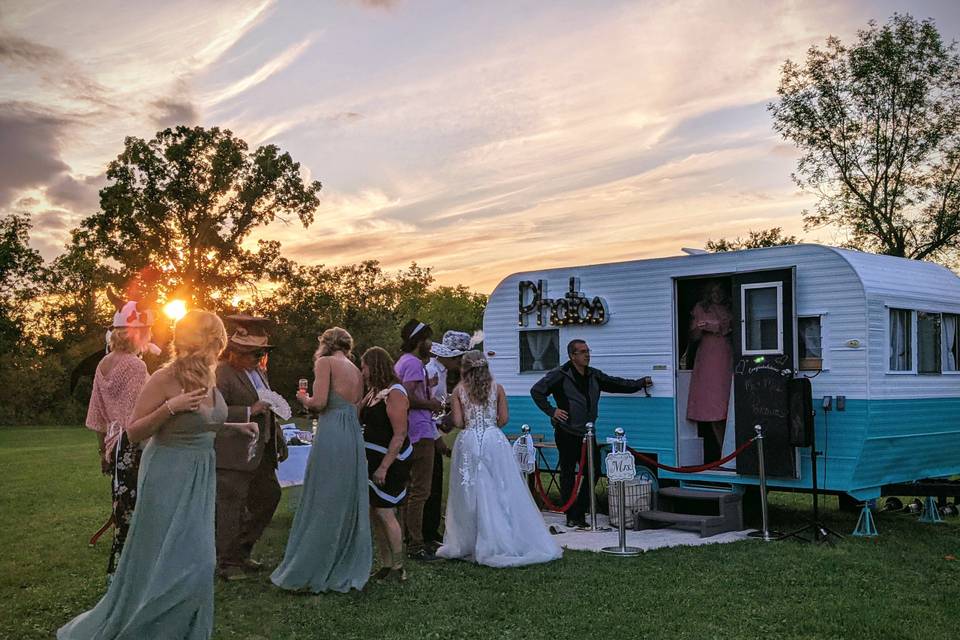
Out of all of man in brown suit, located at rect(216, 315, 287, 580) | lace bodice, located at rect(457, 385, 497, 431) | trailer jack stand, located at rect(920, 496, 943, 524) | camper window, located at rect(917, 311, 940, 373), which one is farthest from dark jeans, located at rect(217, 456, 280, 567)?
trailer jack stand, located at rect(920, 496, 943, 524)

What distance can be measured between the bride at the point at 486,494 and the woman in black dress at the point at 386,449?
1.00 m

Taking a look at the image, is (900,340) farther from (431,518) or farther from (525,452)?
(431,518)

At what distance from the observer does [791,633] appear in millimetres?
6375

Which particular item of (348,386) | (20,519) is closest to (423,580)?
(348,386)

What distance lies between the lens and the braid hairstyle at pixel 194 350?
17.0 ft

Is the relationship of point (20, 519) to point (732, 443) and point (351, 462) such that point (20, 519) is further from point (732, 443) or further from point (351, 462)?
point (732, 443)

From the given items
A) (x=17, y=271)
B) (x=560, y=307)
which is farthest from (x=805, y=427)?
(x=17, y=271)

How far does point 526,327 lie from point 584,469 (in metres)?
2.40

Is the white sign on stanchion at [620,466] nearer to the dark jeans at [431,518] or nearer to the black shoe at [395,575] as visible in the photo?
the dark jeans at [431,518]

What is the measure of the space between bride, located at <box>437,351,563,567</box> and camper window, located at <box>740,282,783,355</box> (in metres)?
3.02

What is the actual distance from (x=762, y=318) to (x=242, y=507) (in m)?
5.62

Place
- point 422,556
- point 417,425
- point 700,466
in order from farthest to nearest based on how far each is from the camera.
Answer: point 700,466
point 417,425
point 422,556

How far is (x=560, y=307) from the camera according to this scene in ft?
39.8

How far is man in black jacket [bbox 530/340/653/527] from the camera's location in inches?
423
